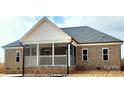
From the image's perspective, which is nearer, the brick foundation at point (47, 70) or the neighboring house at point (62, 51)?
the brick foundation at point (47, 70)

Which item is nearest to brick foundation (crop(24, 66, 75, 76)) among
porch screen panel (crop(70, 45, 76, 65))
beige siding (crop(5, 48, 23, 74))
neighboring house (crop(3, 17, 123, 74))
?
neighboring house (crop(3, 17, 123, 74))

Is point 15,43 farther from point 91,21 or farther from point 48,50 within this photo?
point 91,21

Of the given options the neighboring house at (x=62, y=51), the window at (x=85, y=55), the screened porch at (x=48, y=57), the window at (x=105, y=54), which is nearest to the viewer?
the neighboring house at (x=62, y=51)

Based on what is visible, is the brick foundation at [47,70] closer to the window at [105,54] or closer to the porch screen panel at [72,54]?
the porch screen panel at [72,54]

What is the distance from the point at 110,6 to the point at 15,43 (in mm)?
14463

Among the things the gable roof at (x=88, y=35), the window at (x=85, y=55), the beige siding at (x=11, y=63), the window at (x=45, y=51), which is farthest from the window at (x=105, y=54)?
the beige siding at (x=11, y=63)

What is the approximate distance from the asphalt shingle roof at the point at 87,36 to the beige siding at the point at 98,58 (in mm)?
652

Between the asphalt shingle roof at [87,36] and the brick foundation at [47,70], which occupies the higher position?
the asphalt shingle roof at [87,36]

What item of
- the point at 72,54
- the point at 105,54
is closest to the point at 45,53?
the point at 72,54

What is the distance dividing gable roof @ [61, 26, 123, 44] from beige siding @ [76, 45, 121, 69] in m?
0.61

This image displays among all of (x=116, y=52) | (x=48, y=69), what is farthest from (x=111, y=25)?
(x=48, y=69)

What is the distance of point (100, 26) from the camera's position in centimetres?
2598

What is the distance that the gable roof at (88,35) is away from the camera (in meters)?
24.9

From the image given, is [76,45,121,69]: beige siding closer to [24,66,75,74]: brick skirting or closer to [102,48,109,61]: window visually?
[102,48,109,61]: window
